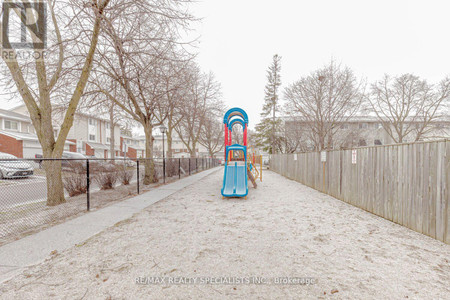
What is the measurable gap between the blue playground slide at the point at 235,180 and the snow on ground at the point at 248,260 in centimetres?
285

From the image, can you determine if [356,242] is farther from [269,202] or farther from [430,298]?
A: [269,202]

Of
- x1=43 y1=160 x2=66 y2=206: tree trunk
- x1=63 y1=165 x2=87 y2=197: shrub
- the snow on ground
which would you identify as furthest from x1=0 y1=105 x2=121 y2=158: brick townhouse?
the snow on ground

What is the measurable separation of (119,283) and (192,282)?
838mm

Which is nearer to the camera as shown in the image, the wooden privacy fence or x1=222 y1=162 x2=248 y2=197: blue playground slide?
the wooden privacy fence

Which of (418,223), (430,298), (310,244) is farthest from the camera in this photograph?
(418,223)

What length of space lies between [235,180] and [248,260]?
572cm

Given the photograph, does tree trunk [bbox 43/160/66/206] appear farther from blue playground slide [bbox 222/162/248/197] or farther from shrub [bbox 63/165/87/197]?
blue playground slide [bbox 222/162/248/197]

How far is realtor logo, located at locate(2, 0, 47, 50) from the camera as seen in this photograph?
17.6 ft

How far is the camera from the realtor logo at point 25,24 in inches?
212

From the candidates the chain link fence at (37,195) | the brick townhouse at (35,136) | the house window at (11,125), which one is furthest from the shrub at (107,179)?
the house window at (11,125)

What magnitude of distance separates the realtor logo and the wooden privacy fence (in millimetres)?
9749

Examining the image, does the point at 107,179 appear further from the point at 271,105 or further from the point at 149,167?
the point at 271,105

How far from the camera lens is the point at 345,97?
1370 cm

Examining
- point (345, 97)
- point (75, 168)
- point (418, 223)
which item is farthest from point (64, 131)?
point (345, 97)
